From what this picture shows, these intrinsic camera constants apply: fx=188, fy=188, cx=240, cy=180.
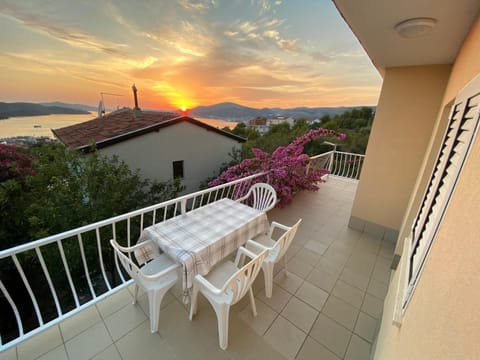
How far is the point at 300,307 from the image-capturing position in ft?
6.77

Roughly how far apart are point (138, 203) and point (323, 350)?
5174 mm

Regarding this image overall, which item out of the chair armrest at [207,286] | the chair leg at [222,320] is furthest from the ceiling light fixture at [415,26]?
the chair leg at [222,320]

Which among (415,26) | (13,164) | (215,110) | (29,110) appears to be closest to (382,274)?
(415,26)

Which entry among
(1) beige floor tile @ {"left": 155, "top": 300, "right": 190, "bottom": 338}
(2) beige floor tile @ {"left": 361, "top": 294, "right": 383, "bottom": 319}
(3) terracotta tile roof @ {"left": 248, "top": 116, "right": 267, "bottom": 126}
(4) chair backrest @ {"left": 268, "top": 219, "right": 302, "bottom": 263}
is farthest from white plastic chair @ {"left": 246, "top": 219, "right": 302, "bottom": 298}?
(3) terracotta tile roof @ {"left": 248, "top": 116, "right": 267, "bottom": 126}

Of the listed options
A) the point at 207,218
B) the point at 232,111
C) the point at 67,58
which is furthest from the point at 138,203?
the point at 232,111

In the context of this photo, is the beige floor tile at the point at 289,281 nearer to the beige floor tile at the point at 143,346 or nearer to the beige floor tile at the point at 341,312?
the beige floor tile at the point at 341,312

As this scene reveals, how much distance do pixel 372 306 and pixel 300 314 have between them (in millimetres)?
873

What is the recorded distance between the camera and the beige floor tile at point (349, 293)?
7.14ft

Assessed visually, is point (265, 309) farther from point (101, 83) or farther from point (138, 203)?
point (101, 83)

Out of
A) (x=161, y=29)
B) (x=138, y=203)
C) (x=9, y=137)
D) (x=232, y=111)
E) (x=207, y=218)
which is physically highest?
(x=161, y=29)

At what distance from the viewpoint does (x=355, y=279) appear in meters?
2.48

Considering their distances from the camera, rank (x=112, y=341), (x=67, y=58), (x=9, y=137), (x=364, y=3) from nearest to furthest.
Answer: (x=364, y=3) → (x=112, y=341) → (x=67, y=58) → (x=9, y=137)

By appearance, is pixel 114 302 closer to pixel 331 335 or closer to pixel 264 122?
pixel 331 335

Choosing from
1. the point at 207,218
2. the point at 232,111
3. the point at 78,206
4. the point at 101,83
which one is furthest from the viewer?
the point at 232,111
